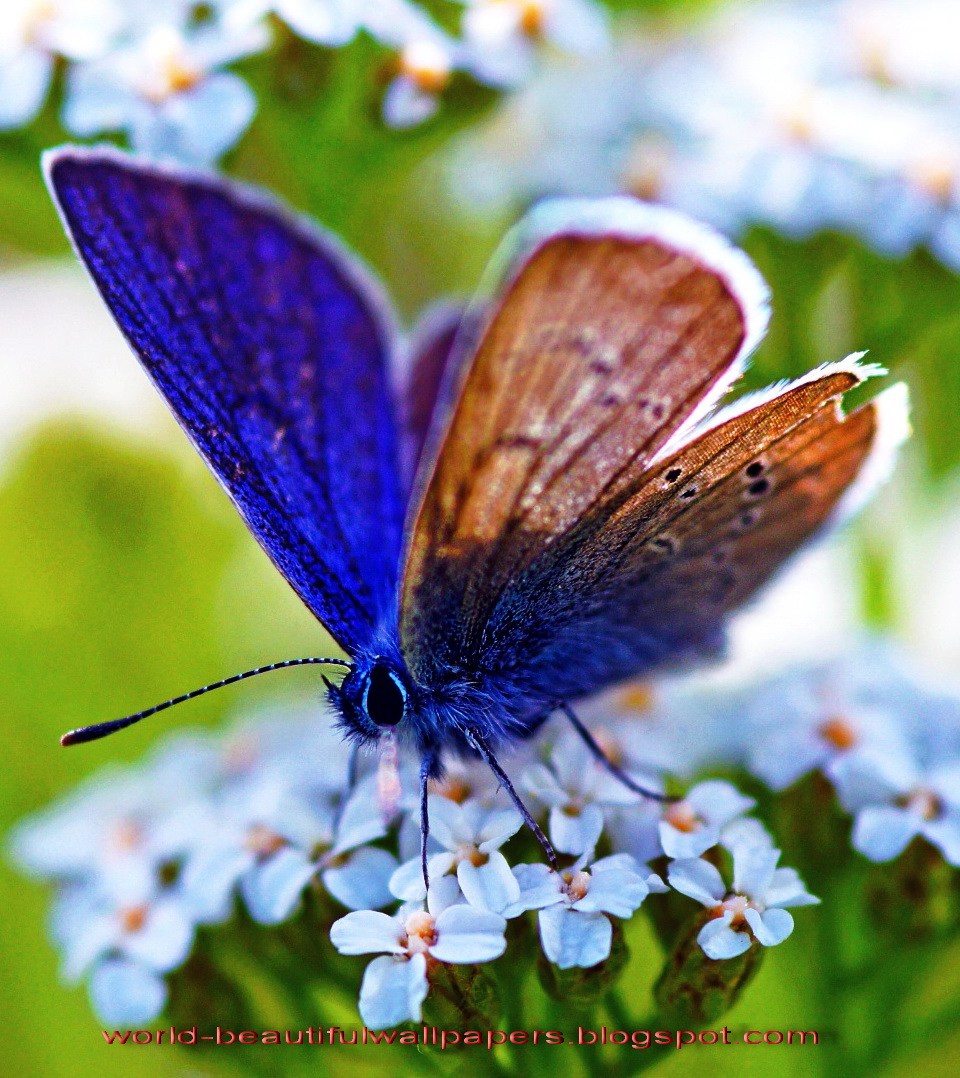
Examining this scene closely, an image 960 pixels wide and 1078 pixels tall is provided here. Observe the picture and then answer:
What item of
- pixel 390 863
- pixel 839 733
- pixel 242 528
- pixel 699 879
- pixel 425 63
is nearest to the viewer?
pixel 699 879

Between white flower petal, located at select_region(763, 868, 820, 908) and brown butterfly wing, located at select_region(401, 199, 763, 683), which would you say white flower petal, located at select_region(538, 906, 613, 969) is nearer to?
white flower petal, located at select_region(763, 868, 820, 908)

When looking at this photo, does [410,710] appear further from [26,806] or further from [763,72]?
[763,72]

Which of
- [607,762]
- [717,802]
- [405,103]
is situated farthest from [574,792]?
[405,103]

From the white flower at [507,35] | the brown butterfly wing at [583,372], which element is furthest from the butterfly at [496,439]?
the white flower at [507,35]

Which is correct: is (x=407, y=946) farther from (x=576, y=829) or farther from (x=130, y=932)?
(x=130, y=932)

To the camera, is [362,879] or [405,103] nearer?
[362,879]

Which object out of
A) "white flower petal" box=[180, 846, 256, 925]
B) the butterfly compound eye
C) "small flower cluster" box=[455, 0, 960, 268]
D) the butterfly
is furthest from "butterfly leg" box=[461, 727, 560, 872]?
"small flower cluster" box=[455, 0, 960, 268]

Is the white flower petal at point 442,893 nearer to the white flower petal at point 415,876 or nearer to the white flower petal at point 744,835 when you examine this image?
the white flower petal at point 415,876

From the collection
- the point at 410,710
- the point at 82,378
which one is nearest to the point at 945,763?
the point at 410,710
